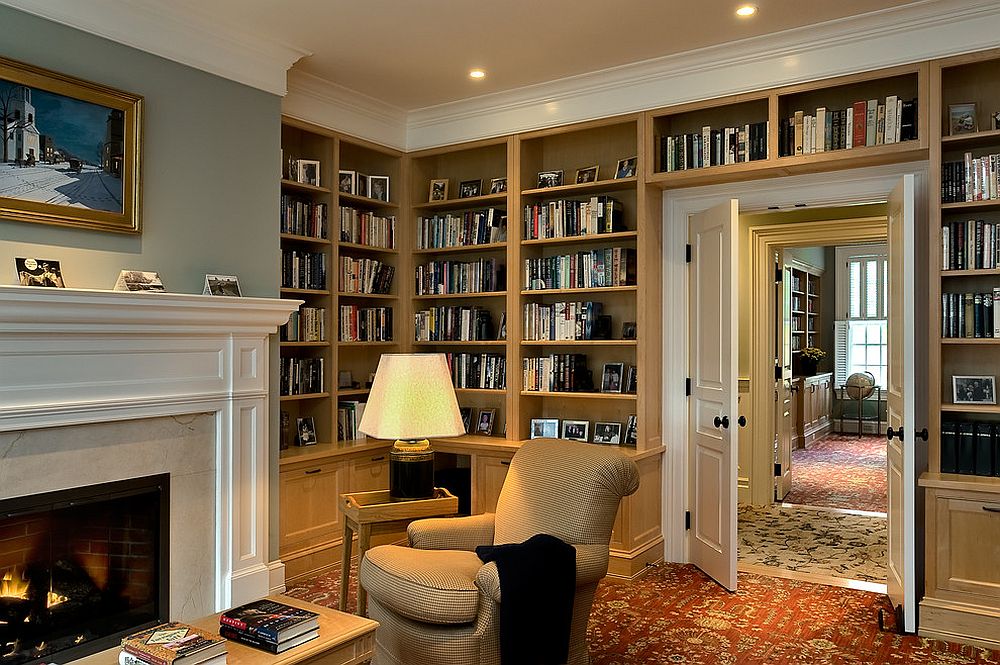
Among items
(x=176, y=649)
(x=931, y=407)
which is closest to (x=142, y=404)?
(x=176, y=649)

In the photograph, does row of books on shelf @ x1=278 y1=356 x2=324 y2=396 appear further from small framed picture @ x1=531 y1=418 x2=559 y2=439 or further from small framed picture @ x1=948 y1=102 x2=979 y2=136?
small framed picture @ x1=948 y1=102 x2=979 y2=136

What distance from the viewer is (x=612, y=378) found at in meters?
4.91

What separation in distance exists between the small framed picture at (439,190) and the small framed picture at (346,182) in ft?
2.05

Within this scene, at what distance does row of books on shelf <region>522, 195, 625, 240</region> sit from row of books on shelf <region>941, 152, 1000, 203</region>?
5.73ft

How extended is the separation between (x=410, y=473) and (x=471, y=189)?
2.38 m

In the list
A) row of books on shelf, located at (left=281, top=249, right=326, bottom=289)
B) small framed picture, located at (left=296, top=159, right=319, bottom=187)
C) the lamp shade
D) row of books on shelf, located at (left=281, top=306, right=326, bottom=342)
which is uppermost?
small framed picture, located at (left=296, top=159, right=319, bottom=187)

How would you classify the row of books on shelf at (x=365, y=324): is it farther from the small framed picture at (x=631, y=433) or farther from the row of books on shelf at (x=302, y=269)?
the small framed picture at (x=631, y=433)

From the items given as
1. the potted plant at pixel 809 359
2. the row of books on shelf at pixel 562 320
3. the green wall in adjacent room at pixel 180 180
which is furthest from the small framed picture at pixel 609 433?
the potted plant at pixel 809 359

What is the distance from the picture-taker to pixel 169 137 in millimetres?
3645

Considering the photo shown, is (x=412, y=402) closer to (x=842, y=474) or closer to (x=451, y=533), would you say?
(x=451, y=533)

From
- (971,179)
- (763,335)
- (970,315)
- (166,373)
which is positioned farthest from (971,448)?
(166,373)

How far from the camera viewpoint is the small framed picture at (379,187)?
17.4ft

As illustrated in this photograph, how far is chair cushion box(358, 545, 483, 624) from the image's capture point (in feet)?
9.20

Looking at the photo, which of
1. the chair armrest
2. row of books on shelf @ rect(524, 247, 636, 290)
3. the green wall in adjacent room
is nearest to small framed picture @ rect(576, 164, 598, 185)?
row of books on shelf @ rect(524, 247, 636, 290)
